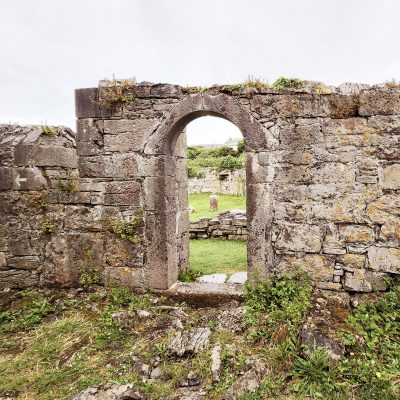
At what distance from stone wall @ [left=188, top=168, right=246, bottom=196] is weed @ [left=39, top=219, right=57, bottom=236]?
14.4 metres

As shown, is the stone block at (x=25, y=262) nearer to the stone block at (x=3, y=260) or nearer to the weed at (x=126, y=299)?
the stone block at (x=3, y=260)

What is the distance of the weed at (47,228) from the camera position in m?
4.58

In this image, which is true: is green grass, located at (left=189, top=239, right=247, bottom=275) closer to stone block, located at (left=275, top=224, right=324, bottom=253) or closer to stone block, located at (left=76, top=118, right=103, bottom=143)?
stone block, located at (left=275, top=224, right=324, bottom=253)

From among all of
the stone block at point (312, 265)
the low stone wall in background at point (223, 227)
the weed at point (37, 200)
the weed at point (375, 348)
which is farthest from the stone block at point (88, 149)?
the low stone wall in background at point (223, 227)

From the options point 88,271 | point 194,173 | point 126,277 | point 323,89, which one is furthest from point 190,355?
point 194,173

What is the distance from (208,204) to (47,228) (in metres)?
12.3

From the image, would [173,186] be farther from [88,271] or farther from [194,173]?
[194,173]

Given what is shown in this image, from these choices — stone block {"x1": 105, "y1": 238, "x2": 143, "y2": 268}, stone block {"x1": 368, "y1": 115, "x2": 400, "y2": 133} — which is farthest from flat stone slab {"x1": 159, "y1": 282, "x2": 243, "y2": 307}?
stone block {"x1": 368, "y1": 115, "x2": 400, "y2": 133}

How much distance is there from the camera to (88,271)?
4.57m

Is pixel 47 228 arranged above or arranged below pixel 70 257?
above

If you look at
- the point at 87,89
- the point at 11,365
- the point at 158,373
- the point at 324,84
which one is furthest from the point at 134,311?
the point at 324,84

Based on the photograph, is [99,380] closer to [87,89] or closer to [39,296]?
[39,296]

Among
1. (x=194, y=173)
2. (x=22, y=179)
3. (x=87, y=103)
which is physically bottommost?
(x=22, y=179)

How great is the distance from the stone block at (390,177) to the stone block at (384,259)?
0.75m
